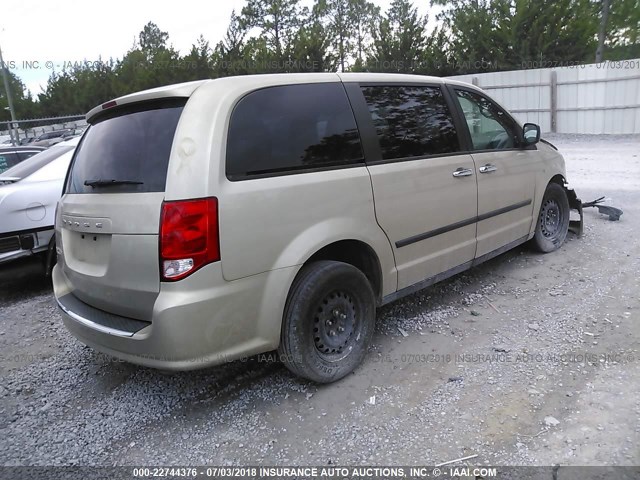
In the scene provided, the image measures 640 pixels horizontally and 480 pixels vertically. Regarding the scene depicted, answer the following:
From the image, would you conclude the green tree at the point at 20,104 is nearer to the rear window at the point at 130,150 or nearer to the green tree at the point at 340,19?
the green tree at the point at 340,19

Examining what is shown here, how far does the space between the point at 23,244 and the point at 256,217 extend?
3485 millimetres

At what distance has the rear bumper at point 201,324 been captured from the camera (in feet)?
8.04

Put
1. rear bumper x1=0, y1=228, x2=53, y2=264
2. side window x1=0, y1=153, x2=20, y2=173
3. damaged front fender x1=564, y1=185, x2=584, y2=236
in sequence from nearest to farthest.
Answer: rear bumper x1=0, y1=228, x2=53, y2=264, damaged front fender x1=564, y1=185, x2=584, y2=236, side window x1=0, y1=153, x2=20, y2=173

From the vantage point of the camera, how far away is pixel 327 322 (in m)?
3.08

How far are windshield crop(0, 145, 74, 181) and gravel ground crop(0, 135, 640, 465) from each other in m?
1.78

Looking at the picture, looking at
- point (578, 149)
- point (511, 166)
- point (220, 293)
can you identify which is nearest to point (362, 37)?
point (578, 149)

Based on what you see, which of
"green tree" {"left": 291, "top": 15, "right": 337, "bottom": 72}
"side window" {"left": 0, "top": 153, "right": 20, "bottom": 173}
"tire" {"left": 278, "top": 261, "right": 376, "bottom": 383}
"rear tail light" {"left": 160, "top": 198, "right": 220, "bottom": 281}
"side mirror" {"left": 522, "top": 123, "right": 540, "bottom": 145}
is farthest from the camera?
"green tree" {"left": 291, "top": 15, "right": 337, "bottom": 72}

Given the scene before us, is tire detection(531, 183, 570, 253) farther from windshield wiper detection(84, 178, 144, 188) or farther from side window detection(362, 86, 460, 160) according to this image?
windshield wiper detection(84, 178, 144, 188)


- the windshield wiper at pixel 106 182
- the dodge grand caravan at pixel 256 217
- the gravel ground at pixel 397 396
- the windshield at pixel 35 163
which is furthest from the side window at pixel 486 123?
the windshield at pixel 35 163

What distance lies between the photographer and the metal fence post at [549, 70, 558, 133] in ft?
57.9

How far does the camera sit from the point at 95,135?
126 inches

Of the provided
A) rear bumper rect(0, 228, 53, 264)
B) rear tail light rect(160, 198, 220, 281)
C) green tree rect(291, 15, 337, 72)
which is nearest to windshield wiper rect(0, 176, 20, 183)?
rear bumper rect(0, 228, 53, 264)

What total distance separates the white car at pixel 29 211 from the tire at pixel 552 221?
198 inches

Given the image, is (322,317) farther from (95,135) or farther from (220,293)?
(95,135)
